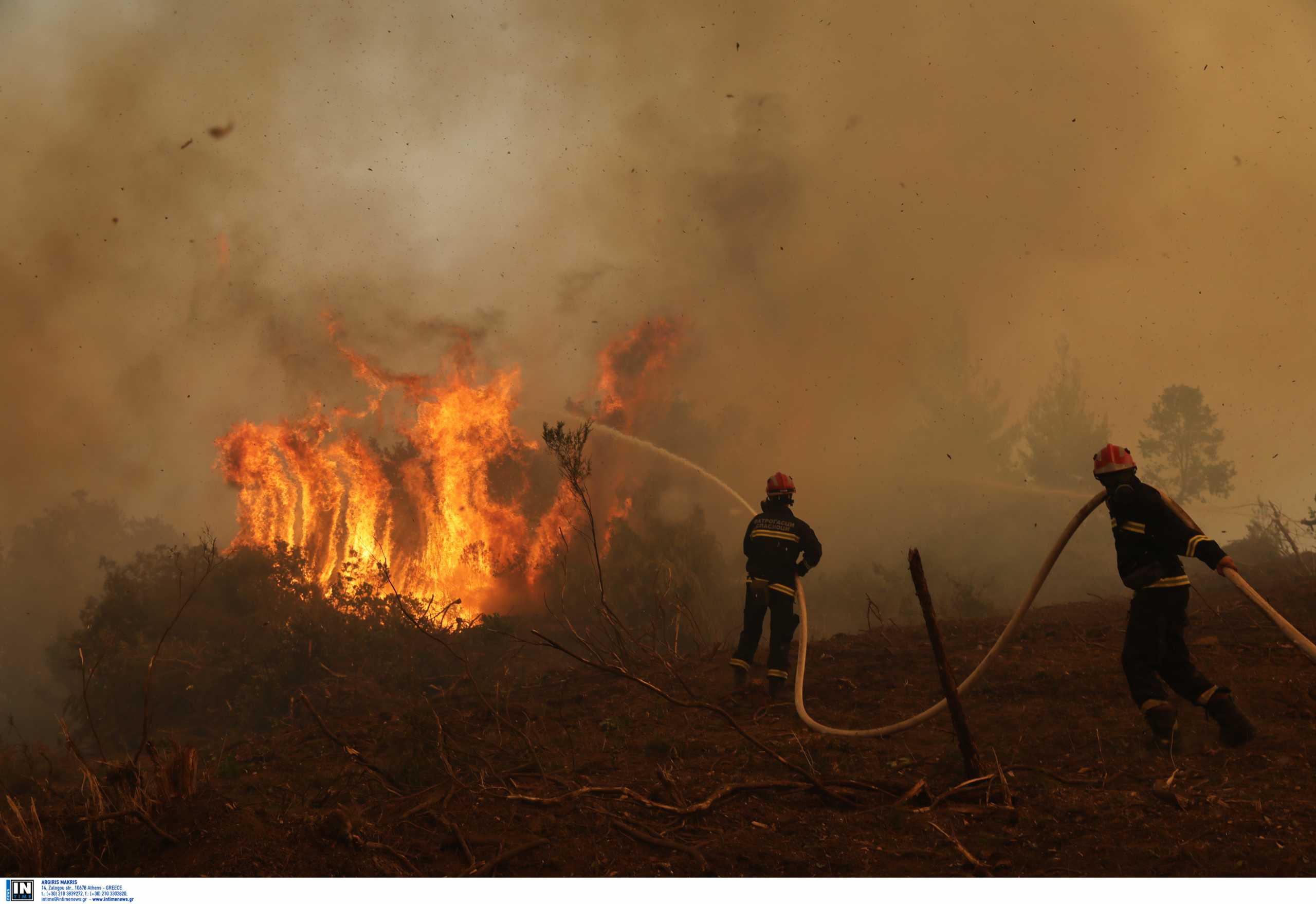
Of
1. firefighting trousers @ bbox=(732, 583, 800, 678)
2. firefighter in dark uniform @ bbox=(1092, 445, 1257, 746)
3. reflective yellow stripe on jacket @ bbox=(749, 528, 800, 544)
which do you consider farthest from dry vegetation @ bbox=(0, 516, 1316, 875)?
reflective yellow stripe on jacket @ bbox=(749, 528, 800, 544)

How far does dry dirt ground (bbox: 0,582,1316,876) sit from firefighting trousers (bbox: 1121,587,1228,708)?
18.3 inches

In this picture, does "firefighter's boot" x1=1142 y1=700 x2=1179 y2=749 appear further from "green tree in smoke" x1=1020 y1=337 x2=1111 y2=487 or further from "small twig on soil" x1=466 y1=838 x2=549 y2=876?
"green tree in smoke" x1=1020 y1=337 x2=1111 y2=487

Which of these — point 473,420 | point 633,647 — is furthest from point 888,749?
point 473,420

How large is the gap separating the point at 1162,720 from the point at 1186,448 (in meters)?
33.3

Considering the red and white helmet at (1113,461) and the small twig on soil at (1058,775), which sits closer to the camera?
the small twig on soil at (1058,775)

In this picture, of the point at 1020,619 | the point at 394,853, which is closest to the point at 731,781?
the point at 394,853

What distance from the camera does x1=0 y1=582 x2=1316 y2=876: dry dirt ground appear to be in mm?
4020

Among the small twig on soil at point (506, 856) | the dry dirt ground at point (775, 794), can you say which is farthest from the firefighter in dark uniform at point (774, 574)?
the small twig on soil at point (506, 856)

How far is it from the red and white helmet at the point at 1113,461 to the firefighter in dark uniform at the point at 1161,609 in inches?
3.0

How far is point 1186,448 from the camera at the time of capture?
31.9 metres

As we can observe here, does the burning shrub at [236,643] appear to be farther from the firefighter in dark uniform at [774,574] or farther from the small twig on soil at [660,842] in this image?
the small twig on soil at [660,842]

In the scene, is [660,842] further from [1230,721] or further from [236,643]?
[236,643]

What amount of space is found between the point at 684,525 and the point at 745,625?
1538 centimetres

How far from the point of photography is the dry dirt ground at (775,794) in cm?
402
